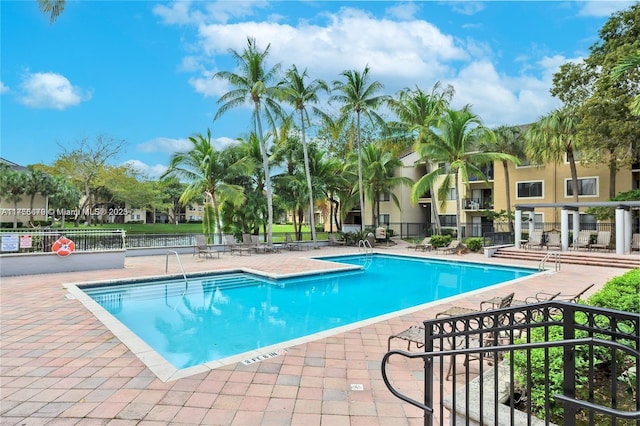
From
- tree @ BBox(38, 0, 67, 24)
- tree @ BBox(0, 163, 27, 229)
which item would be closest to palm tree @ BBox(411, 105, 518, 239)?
tree @ BBox(38, 0, 67, 24)

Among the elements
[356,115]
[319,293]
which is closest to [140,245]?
[319,293]

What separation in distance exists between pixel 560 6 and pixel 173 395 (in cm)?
1722

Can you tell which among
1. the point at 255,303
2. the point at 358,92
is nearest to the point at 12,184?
the point at 358,92

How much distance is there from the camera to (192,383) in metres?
4.23

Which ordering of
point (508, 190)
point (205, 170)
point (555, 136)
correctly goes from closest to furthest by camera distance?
point (205, 170) → point (555, 136) → point (508, 190)

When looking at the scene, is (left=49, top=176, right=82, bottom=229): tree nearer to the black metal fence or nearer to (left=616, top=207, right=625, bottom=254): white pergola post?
the black metal fence

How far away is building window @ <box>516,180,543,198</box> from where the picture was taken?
90.4 ft

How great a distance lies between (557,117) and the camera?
22.4 m

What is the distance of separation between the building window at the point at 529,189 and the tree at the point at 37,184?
39647 mm

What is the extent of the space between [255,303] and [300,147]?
16.6m

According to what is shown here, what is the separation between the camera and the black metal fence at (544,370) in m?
1.93

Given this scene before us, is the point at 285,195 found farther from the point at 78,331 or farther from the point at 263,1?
the point at 78,331

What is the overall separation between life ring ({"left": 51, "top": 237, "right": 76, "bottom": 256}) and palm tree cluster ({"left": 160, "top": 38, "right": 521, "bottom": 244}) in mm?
8010

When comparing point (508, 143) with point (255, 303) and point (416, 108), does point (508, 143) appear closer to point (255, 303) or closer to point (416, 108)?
point (416, 108)
